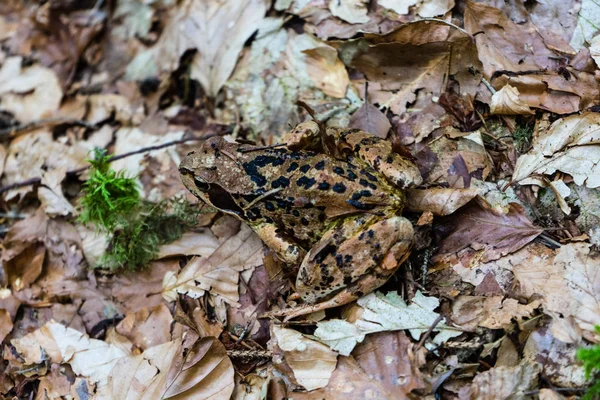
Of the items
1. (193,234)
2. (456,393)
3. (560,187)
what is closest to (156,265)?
(193,234)

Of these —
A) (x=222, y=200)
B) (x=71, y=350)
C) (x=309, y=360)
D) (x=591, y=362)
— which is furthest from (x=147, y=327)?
(x=591, y=362)

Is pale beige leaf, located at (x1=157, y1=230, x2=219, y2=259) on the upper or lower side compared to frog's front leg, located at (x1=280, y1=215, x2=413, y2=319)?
lower

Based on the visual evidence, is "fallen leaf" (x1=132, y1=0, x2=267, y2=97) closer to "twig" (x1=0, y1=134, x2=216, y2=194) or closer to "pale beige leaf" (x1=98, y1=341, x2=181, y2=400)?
"twig" (x1=0, y1=134, x2=216, y2=194)

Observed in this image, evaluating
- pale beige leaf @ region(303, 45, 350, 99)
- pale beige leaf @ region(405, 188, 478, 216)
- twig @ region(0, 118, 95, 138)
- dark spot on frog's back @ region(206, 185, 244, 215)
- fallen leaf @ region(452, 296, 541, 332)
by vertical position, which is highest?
pale beige leaf @ region(303, 45, 350, 99)

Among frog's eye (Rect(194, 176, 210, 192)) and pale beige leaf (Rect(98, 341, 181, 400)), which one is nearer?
pale beige leaf (Rect(98, 341, 181, 400))

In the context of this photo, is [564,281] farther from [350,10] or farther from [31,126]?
[31,126]

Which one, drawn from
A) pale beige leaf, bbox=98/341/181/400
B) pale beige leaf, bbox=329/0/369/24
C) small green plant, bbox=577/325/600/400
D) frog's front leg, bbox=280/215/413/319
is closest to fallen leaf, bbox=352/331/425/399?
frog's front leg, bbox=280/215/413/319
